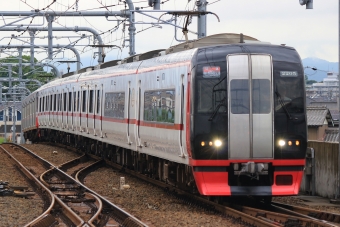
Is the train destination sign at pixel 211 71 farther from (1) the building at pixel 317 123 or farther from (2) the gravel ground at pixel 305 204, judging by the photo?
(1) the building at pixel 317 123

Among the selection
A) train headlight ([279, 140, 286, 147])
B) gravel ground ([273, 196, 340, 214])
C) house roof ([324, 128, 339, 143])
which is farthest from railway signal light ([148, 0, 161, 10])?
house roof ([324, 128, 339, 143])

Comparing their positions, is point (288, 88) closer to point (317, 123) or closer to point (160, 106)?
point (160, 106)

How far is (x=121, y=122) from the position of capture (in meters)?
18.9

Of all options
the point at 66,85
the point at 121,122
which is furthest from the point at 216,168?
the point at 66,85

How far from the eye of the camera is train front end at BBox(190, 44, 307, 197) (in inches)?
486

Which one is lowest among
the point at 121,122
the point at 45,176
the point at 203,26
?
the point at 45,176

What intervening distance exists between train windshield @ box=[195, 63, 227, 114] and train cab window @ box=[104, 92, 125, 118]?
6.49 metres

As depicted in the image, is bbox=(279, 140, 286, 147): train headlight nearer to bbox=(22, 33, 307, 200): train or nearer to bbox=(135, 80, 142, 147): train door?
bbox=(22, 33, 307, 200): train

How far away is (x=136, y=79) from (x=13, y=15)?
13.0 meters

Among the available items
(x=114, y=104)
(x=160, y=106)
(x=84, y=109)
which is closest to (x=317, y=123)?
(x=84, y=109)

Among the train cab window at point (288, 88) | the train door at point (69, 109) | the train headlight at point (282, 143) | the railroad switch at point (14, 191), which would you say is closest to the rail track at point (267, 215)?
the train headlight at point (282, 143)

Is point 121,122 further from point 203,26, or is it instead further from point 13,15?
point 13,15

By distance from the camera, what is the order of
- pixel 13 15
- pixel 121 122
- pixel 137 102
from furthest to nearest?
pixel 13 15 < pixel 121 122 < pixel 137 102

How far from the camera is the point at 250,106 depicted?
1240 centimetres
